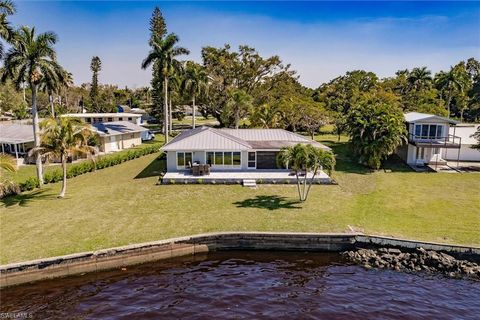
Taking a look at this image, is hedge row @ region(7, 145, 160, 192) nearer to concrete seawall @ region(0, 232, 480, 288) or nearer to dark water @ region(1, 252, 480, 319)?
concrete seawall @ region(0, 232, 480, 288)

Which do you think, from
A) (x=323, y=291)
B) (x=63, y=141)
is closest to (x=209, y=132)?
(x=63, y=141)

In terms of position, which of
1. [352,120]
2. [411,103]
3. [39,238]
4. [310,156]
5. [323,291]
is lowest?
[323,291]

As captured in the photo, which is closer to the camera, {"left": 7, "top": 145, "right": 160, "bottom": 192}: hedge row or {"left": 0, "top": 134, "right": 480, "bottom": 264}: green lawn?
{"left": 0, "top": 134, "right": 480, "bottom": 264}: green lawn

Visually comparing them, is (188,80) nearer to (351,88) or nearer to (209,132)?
(209,132)

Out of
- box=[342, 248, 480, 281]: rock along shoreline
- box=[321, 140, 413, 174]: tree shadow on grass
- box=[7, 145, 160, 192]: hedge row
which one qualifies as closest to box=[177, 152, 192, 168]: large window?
box=[7, 145, 160, 192]: hedge row

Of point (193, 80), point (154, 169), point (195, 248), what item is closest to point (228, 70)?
point (193, 80)

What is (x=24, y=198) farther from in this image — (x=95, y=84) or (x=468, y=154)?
(x=95, y=84)
